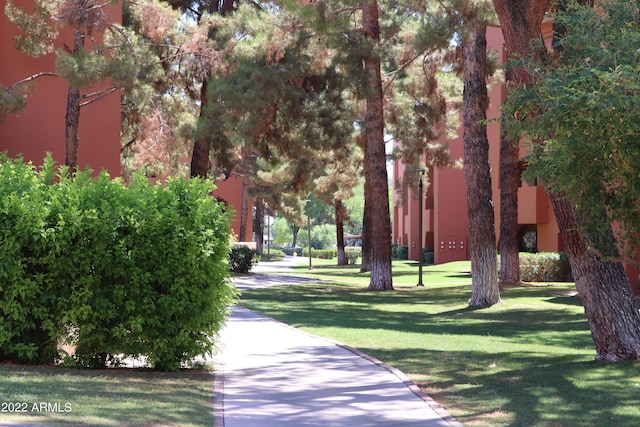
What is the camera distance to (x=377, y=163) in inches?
1188

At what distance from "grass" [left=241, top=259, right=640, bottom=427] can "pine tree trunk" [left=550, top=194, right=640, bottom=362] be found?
17.0 inches

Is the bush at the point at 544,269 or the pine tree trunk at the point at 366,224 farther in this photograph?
the pine tree trunk at the point at 366,224

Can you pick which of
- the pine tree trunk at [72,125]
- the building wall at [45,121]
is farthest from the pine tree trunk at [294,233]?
the pine tree trunk at [72,125]

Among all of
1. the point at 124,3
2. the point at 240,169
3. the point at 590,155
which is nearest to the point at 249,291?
the point at 124,3

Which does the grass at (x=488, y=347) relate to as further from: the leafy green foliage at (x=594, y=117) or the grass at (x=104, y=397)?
the grass at (x=104, y=397)

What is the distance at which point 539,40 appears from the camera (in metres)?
11.9

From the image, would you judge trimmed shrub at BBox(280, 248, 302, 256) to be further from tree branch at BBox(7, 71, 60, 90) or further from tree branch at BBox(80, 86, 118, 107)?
tree branch at BBox(7, 71, 60, 90)

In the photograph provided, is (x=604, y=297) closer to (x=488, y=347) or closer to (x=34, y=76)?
(x=488, y=347)

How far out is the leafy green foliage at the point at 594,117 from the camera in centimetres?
823

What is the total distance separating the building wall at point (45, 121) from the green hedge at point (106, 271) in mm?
14320

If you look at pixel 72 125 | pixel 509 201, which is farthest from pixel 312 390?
pixel 509 201

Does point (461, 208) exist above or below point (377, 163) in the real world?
above

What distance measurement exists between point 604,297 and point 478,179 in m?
11.6

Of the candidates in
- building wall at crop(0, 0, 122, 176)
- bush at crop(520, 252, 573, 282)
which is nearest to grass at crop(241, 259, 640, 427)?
bush at crop(520, 252, 573, 282)
